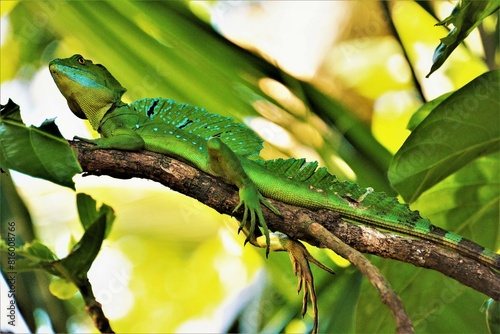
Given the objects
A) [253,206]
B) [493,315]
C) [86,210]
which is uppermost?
[493,315]

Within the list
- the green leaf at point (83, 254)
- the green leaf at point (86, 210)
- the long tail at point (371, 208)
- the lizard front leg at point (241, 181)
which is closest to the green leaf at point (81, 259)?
the green leaf at point (83, 254)

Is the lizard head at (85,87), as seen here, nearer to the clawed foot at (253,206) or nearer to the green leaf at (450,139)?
→ the clawed foot at (253,206)

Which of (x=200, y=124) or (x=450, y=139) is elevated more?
(x=450, y=139)

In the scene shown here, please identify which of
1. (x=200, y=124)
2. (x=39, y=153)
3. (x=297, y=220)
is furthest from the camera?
(x=200, y=124)

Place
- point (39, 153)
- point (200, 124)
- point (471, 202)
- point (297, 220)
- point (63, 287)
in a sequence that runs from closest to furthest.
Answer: point (39, 153)
point (297, 220)
point (63, 287)
point (200, 124)
point (471, 202)

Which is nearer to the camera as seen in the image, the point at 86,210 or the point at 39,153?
the point at 39,153

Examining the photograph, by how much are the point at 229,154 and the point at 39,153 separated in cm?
50

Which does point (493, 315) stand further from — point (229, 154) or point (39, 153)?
point (39, 153)

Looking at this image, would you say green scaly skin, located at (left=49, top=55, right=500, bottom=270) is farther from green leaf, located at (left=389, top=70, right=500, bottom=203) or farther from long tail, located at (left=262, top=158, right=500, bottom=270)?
green leaf, located at (left=389, top=70, right=500, bottom=203)

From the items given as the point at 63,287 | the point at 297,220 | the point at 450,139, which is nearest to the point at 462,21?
the point at 450,139

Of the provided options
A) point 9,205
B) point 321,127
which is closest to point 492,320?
point 321,127

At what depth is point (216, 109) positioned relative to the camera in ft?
7.82

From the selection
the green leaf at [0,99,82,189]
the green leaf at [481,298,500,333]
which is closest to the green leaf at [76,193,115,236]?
the green leaf at [0,99,82,189]

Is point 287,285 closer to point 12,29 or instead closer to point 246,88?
point 246,88
